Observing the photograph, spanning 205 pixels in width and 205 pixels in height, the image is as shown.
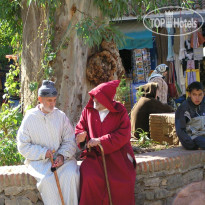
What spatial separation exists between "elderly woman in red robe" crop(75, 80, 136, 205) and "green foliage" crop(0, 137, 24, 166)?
1.10 metres

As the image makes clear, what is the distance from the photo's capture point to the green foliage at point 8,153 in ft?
15.0

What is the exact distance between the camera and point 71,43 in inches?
197

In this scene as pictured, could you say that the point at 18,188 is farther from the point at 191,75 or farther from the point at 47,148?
the point at 191,75

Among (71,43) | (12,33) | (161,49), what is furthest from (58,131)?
(161,49)

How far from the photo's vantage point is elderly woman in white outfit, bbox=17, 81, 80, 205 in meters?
3.60

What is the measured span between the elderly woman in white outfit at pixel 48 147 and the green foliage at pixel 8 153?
86cm

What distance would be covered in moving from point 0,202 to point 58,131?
0.98 m

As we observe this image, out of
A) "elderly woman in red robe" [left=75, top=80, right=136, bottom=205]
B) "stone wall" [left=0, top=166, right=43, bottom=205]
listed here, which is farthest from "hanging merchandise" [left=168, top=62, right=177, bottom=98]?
"stone wall" [left=0, top=166, right=43, bottom=205]

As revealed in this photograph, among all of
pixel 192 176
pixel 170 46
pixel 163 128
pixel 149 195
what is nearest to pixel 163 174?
pixel 149 195

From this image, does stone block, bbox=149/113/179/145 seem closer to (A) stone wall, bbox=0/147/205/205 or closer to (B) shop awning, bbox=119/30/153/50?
(A) stone wall, bbox=0/147/205/205

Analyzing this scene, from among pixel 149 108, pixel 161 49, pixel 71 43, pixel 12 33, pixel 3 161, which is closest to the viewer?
pixel 3 161

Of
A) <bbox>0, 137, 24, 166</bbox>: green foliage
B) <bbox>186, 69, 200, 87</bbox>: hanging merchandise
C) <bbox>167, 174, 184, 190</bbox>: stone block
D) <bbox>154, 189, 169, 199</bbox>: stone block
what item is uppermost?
<bbox>186, 69, 200, 87</bbox>: hanging merchandise

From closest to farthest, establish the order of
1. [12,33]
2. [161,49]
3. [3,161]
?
[3,161]
[12,33]
[161,49]

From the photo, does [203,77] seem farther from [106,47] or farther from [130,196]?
[130,196]
